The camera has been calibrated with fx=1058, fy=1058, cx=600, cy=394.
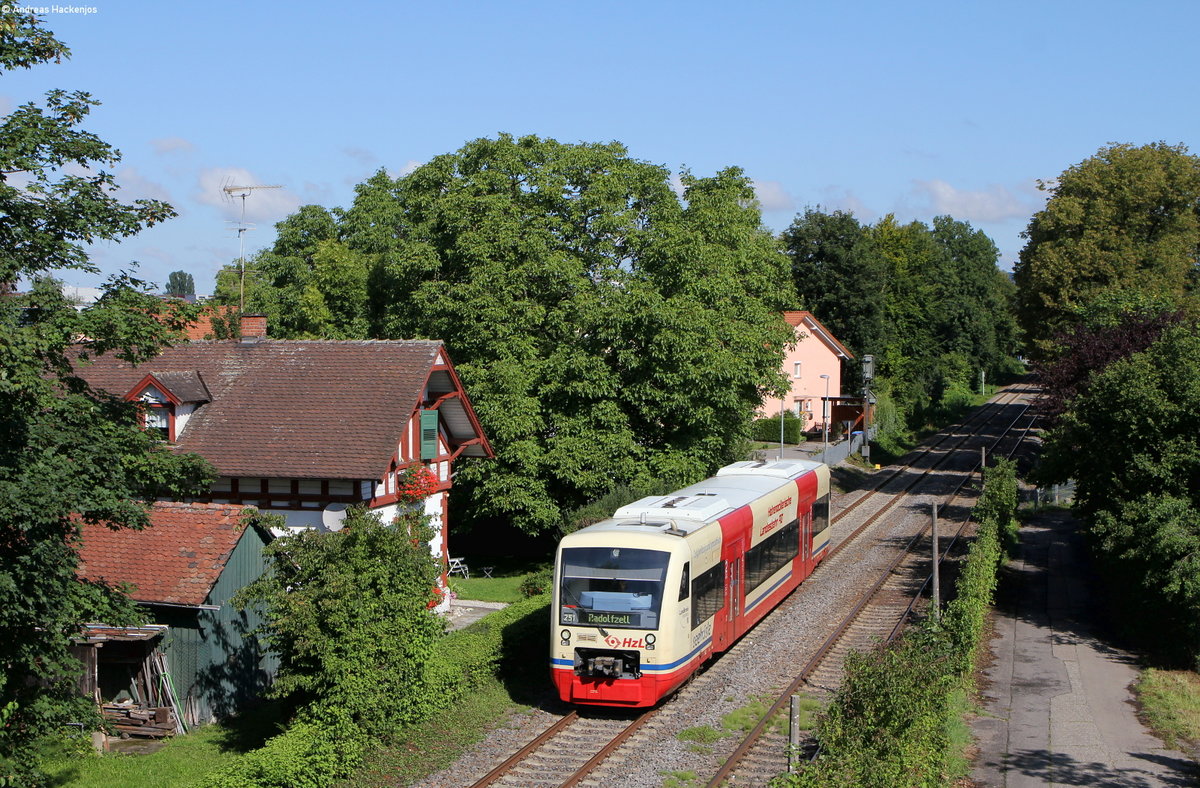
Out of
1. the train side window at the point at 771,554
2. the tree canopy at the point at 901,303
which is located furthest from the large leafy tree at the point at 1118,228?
the train side window at the point at 771,554

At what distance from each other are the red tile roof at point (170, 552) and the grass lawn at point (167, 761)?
7.20ft

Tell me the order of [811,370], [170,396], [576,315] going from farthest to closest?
[811,370]
[576,315]
[170,396]

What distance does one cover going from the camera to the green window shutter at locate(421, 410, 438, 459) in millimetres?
25031

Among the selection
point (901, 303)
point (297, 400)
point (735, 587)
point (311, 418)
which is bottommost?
point (735, 587)

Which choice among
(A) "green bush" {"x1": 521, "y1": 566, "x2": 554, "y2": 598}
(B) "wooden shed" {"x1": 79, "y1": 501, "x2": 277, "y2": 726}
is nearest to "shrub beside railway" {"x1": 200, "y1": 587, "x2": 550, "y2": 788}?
(B) "wooden shed" {"x1": 79, "y1": 501, "x2": 277, "y2": 726}

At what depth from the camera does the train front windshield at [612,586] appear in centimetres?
1555

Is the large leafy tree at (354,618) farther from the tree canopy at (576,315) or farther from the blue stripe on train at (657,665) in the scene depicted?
the tree canopy at (576,315)

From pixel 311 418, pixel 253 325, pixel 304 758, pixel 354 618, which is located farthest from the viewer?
pixel 253 325

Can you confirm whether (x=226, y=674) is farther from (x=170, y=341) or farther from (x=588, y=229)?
(x=588, y=229)

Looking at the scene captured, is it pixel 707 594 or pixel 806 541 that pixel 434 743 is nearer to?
pixel 707 594

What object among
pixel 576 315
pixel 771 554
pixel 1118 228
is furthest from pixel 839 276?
pixel 771 554

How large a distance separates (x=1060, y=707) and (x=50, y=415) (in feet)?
52.4

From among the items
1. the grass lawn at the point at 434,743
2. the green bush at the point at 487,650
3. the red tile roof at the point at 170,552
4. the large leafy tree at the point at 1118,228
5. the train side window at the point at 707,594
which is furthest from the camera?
the large leafy tree at the point at 1118,228

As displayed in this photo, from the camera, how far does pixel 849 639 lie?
21.2 meters
